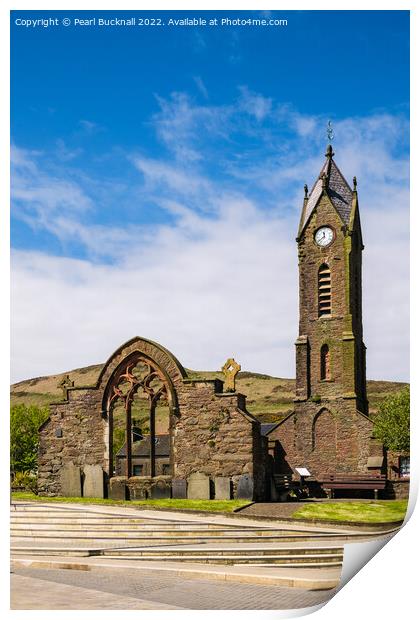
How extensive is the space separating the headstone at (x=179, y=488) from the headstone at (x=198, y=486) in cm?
8

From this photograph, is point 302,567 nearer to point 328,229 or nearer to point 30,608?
point 30,608

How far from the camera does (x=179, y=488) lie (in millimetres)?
15414

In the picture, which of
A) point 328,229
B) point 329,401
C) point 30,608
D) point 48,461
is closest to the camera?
point 30,608

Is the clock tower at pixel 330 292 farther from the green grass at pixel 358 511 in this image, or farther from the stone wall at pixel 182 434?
the stone wall at pixel 182 434

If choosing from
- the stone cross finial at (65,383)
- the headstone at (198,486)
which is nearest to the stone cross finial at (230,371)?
the headstone at (198,486)

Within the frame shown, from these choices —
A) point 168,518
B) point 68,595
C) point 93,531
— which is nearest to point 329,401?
point 168,518

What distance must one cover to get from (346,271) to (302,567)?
4248 millimetres

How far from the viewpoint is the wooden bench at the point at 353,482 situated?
12.9m

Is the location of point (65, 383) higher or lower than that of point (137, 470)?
higher

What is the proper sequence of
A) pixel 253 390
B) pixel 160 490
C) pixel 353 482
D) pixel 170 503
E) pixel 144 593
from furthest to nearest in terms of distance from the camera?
pixel 160 490 → pixel 170 503 → pixel 253 390 → pixel 353 482 → pixel 144 593

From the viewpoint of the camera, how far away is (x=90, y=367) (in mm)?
13828

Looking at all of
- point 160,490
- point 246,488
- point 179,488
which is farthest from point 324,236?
point 160,490

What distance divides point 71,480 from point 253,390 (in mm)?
3777

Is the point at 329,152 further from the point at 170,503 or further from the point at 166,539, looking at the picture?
the point at 170,503
